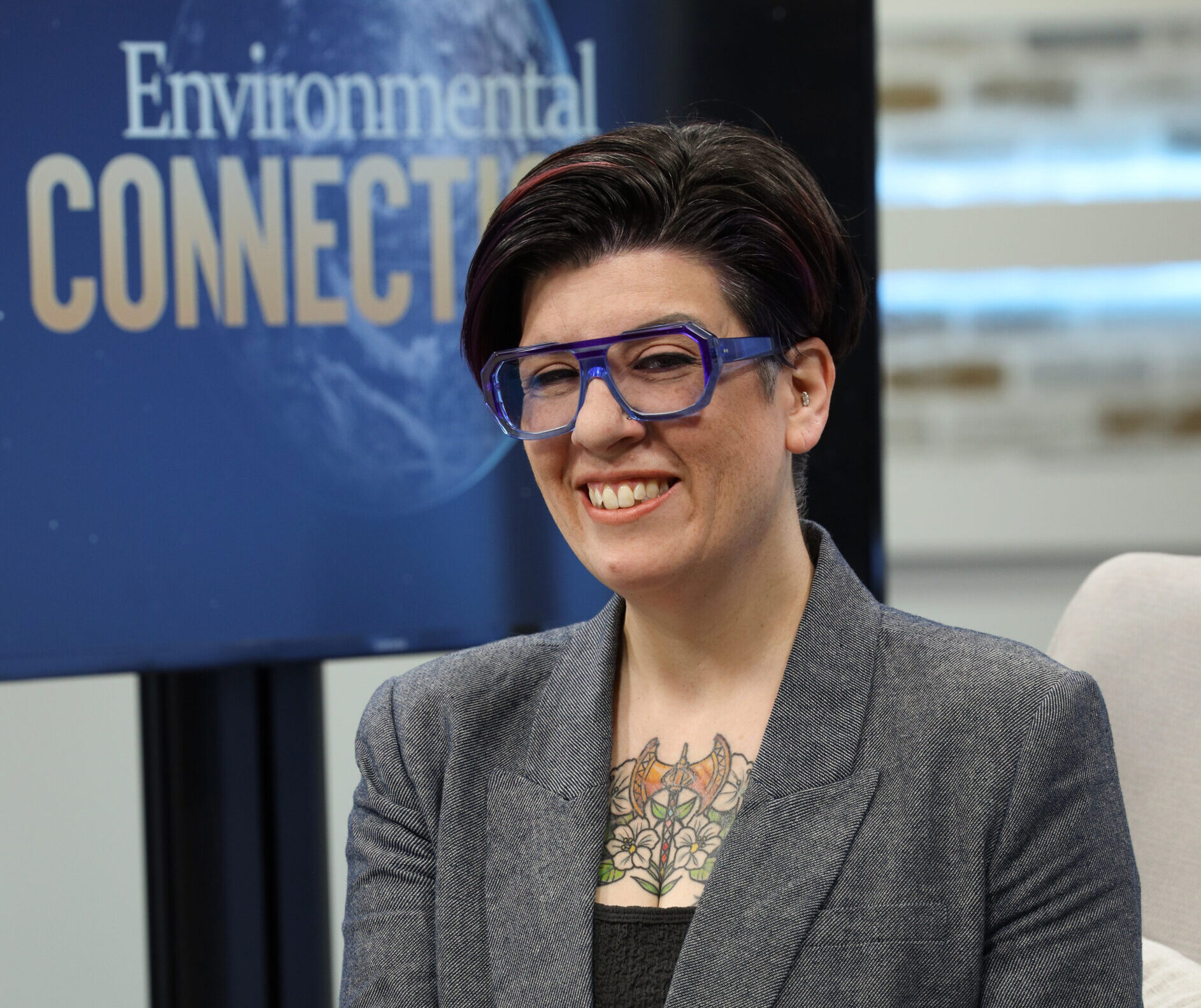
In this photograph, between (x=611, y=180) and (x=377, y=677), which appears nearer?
(x=611, y=180)

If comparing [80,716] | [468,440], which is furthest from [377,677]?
[468,440]

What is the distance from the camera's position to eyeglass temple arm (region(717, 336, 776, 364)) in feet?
3.74

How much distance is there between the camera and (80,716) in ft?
7.78

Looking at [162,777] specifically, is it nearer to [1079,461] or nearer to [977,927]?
[977,927]

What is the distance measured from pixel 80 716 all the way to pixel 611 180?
1.66 metres

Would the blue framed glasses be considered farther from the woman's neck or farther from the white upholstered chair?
the white upholstered chair

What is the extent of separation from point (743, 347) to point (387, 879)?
1.96 feet

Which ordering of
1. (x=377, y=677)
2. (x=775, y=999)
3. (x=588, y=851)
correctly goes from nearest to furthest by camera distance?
(x=775, y=999) < (x=588, y=851) < (x=377, y=677)

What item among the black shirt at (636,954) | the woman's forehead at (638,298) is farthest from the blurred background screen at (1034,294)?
the black shirt at (636,954)

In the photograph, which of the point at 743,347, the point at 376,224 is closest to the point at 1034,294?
the point at 376,224

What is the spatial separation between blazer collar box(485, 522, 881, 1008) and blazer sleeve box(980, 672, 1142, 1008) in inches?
5.1

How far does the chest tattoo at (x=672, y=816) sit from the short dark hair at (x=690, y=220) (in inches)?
15.3

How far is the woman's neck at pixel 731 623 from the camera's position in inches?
47.6

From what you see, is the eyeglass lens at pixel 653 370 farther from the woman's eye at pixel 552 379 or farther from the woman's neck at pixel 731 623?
the woman's neck at pixel 731 623
